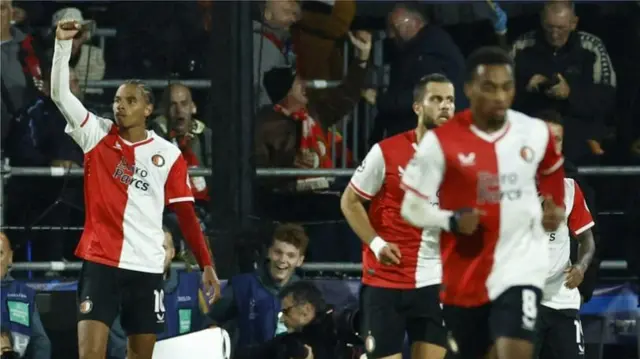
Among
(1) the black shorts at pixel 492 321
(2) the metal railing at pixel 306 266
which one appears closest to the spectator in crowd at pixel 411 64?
(2) the metal railing at pixel 306 266

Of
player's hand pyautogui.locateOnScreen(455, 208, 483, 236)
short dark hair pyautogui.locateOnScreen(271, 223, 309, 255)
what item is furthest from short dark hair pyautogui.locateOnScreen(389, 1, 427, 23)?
player's hand pyautogui.locateOnScreen(455, 208, 483, 236)

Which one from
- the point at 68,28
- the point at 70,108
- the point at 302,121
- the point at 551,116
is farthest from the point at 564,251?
the point at 68,28

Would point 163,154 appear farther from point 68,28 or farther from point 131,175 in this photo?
point 68,28

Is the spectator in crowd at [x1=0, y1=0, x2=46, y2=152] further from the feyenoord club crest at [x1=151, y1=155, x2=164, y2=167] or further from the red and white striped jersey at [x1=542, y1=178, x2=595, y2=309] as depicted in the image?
the red and white striped jersey at [x1=542, y1=178, x2=595, y2=309]

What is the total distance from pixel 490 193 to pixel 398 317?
1844 millimetres

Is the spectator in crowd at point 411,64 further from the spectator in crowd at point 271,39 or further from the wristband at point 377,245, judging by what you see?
the wristband at point 377,245

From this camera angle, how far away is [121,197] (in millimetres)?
9500

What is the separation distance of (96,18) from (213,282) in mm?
3049

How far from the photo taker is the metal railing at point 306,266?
1112cm

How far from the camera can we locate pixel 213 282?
973cm

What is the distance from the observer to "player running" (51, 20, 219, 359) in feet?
30.7

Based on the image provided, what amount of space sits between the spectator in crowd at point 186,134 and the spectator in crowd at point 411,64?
1.27 meters

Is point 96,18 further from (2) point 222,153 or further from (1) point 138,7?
(2) point 222,153

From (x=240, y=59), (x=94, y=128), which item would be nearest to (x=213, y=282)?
(x=94, y=128)
